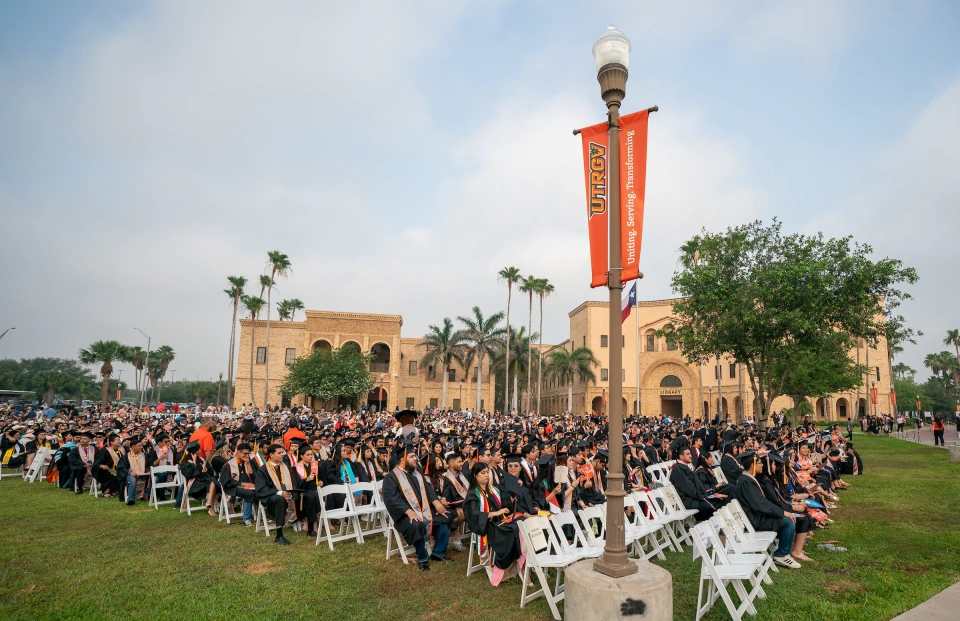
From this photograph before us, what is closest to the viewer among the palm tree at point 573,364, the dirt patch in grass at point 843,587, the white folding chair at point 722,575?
the white folding chair at point 722,575

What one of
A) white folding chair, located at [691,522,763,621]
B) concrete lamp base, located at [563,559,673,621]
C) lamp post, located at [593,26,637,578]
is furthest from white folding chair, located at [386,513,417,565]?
white folding chair, located at [691,522,763,621]

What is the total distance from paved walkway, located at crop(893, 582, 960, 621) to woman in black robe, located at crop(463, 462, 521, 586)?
11.8ft

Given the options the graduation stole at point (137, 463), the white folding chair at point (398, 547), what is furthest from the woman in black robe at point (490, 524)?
the graduation stole at point (137, 463)

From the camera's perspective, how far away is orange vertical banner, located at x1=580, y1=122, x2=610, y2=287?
5.14 m

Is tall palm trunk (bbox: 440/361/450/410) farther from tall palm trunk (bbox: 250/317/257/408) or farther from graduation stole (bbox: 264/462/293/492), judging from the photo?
graduation stole (bbox: 264/462/293/492)

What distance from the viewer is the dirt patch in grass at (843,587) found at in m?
5.86

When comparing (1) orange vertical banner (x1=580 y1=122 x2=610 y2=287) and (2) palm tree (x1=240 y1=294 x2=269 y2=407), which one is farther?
(2) palm tree (x1=240 y1=294 x2=269 y2=407)

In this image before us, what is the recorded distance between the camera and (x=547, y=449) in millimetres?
11719

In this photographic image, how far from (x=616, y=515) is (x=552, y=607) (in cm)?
138

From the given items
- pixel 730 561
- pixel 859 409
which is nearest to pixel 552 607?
pixel 730 561

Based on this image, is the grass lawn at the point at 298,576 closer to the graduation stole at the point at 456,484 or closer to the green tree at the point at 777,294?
the graduation stole at the point at 456,484

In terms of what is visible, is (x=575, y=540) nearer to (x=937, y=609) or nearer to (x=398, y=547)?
(x=398, y=547)

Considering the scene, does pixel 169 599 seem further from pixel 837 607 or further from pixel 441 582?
pixel 837 607

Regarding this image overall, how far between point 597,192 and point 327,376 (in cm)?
4196
